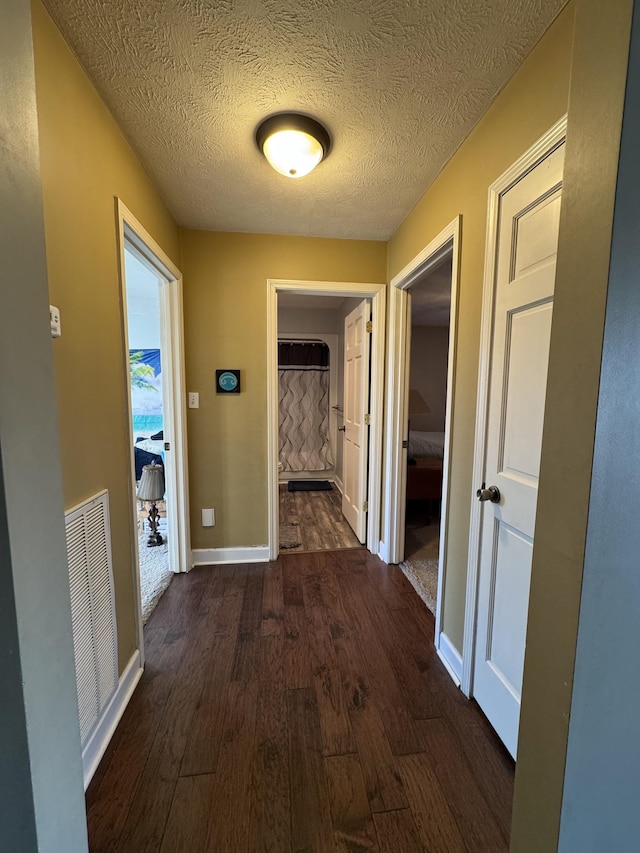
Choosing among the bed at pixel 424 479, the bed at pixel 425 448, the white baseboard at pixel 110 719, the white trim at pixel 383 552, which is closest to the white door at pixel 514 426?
the white trim at pixel 383 552

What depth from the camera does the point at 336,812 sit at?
1.08 m

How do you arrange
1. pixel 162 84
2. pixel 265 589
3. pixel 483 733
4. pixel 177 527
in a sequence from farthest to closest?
pixel 177 527 → pixel 265 589 → pixel 483 733 → pixel 162 84

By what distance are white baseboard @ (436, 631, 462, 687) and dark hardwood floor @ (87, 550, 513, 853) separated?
0.04 metres

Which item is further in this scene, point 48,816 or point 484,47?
point 484,47

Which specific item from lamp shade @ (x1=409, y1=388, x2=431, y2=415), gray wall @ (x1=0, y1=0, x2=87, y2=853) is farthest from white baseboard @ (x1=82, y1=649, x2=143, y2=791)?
lamp shade @ (x1=409, y1=388, x2=431, y2=415)

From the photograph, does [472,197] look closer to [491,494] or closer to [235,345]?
[491,494]

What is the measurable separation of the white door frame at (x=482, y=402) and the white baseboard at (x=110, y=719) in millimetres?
1428

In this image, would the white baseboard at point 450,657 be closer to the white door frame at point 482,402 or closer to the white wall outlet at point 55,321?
the white door frame at point 482,402

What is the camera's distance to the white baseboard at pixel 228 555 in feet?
8.50

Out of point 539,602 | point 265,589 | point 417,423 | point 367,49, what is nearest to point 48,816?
point 539,602

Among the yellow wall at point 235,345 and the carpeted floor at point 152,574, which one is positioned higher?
the yellow wall at point 235,345

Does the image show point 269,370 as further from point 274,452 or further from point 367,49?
point 367,49

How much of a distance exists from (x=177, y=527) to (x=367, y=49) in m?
2.61

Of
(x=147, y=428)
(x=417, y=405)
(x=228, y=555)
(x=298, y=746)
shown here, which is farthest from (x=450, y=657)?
(x=147, y=428)
